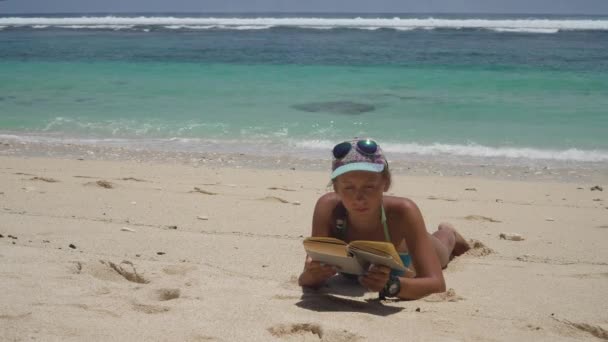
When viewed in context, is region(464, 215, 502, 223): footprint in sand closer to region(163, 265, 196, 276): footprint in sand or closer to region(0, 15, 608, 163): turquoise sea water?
region(163, 265, 196, 276): footprint in sand

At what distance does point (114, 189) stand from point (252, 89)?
9337 millimetres

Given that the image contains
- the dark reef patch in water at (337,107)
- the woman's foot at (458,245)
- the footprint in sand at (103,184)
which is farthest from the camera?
the dark reef patch in water at (337,107)

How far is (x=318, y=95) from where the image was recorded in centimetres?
1427

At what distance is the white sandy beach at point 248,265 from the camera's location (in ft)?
9.12

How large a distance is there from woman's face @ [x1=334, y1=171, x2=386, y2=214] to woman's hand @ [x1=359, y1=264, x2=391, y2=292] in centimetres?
29

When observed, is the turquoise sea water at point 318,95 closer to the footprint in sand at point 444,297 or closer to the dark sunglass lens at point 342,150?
the footprint in sand at point 444,297

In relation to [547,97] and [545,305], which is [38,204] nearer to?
[545,305]

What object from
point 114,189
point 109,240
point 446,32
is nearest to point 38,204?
point 114,189

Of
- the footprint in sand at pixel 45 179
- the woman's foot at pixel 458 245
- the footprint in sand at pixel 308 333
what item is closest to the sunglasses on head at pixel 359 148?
the footprint in sand at pixel 308 333

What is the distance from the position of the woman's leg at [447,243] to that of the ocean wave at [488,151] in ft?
16.1

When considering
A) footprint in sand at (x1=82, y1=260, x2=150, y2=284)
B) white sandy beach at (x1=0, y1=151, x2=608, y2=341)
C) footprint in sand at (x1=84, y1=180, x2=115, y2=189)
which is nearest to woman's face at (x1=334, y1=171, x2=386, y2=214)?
white sandy beach at (x1=0, y1=151, x2=608, y2=341)

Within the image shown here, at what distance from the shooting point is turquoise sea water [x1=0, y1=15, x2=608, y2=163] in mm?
10258

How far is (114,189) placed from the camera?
617 cm

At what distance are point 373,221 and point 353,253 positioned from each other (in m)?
0.41
